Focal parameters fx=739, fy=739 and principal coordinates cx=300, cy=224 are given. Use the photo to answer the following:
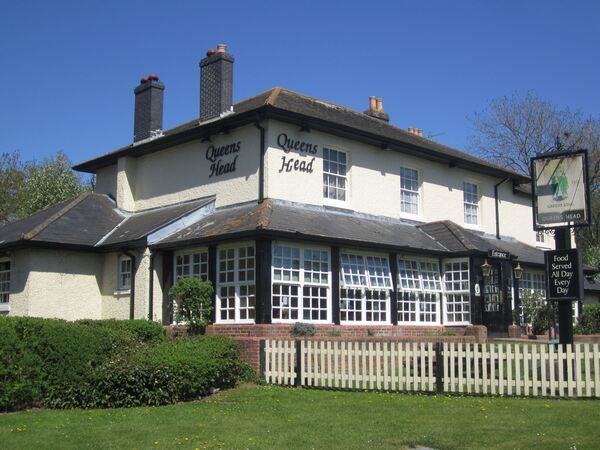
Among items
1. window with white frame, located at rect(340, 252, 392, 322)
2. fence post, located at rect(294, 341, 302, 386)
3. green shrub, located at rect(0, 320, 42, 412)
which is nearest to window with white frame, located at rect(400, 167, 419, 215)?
window with white frame, located at rect(340, 252, 392, 322)

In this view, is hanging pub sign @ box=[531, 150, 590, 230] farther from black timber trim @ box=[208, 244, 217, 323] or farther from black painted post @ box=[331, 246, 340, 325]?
black timber trim @ box=[208, 244, 217, 323]

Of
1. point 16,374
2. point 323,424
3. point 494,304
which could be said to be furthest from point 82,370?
point 494,304

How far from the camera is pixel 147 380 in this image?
13086mm

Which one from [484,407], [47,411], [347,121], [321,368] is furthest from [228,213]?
[484,407]

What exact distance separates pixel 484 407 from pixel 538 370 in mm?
2435

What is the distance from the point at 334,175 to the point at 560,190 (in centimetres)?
755

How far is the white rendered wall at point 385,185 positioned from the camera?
20.1 meters

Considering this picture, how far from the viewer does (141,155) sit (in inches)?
963

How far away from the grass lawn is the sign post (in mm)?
3089

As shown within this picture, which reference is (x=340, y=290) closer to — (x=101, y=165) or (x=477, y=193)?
(x=477, y=193)

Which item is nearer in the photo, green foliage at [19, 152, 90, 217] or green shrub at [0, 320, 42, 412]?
green shrub at [0, 320, 42, 412]

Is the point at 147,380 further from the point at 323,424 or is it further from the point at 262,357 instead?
the point at 323,424

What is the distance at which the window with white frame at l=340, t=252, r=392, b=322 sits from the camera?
19.9 metres

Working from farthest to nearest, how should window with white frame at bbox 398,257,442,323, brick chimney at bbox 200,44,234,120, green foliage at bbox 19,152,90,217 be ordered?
green foliage at bbox 19,152,90,217, brick chimney at bbox 200,44,234,120, window with white frame at bbox 398,257,442,323
